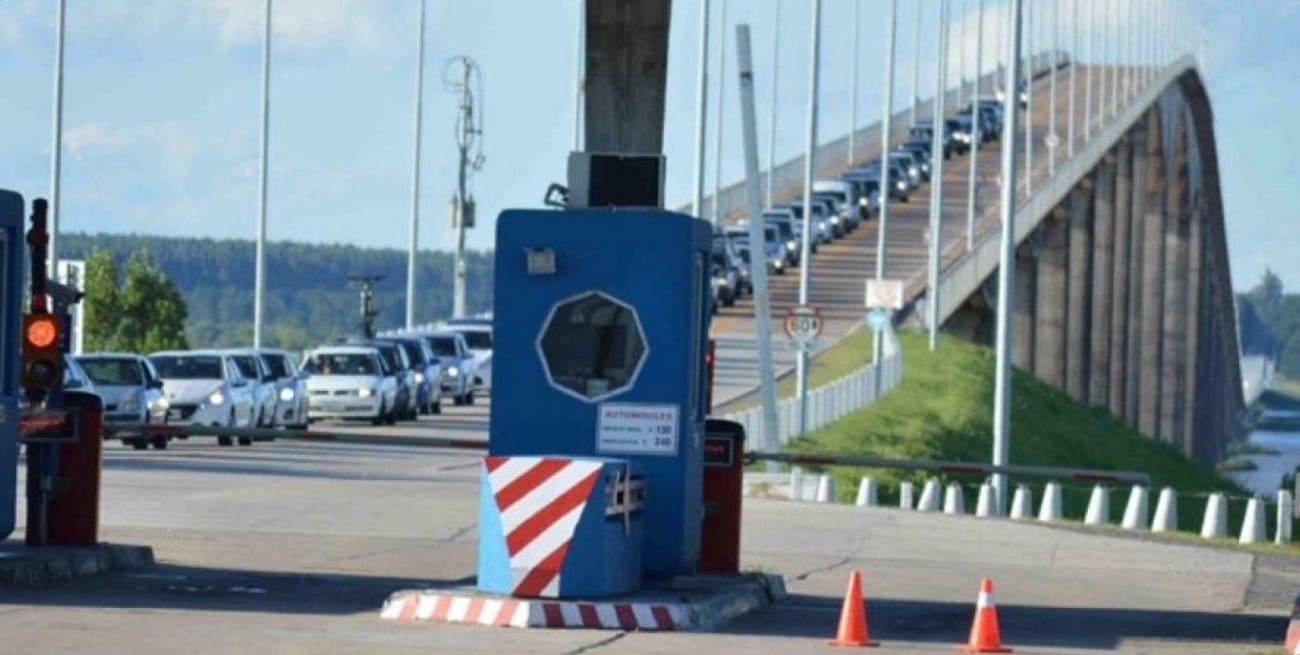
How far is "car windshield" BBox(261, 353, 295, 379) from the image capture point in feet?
187

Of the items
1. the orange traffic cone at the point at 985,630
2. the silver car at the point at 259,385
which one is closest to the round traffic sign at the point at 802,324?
the silver car at the point at 259,385

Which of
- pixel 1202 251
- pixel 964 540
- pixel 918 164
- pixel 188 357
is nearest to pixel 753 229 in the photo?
pixel 188 357

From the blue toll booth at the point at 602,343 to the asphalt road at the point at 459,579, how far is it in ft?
4.35

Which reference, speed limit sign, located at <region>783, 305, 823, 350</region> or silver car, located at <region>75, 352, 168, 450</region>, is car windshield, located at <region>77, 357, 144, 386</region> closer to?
silver car, located at <region>75, 352, 168, 450</region>

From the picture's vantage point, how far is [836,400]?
6488cm

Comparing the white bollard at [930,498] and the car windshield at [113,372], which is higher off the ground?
the car windshield at [113,372]

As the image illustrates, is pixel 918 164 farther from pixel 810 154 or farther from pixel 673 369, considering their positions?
pixel 673 369

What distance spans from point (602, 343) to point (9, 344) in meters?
3.95

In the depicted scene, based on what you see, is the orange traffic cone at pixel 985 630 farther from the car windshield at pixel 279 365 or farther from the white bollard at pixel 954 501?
the car windshield at pixel 279 365

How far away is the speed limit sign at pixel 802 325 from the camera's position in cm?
5481

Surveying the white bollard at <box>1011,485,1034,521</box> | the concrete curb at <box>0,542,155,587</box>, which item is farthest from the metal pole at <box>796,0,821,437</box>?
the concrete curb at <box>0,542,155,587</box>

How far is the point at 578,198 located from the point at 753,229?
93.1ft

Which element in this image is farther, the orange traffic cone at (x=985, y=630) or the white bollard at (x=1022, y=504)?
the white bollard at (x=1022, y=504)

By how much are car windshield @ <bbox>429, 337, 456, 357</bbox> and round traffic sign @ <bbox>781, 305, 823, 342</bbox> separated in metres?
20.0
